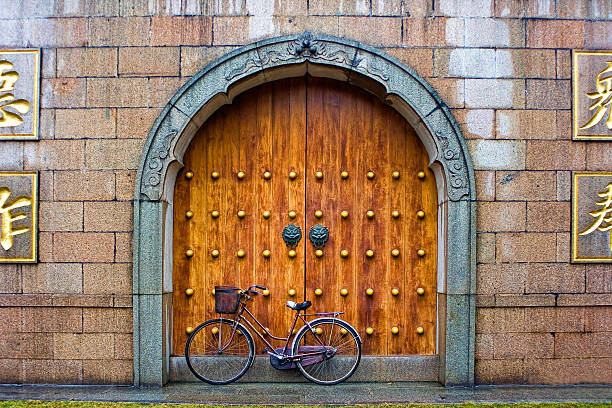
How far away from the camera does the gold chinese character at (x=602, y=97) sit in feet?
19.6

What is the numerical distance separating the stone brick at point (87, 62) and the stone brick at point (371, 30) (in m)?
2.39

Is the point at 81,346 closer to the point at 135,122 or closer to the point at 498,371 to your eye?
the point at 135,122

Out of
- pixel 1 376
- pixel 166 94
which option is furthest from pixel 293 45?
pixel 1 376

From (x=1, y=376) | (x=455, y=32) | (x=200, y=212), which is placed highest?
(x=455, y=32)

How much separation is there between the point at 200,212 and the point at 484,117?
3.12 m

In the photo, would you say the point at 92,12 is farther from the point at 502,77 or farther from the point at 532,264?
the point at 532,264

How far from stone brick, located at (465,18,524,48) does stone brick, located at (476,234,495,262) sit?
1965mm

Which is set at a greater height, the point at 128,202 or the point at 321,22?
the point at 321,22

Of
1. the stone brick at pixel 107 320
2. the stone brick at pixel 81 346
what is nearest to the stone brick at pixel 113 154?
the stone brick at pixel 107 320

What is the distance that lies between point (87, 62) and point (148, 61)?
0.63 m

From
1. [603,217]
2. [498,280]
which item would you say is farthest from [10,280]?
[603,217]

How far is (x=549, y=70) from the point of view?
6.00 m

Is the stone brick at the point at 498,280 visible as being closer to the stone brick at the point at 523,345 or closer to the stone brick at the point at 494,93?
the stone brick at the point at 523,345

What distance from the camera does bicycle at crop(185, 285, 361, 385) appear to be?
5.88m
